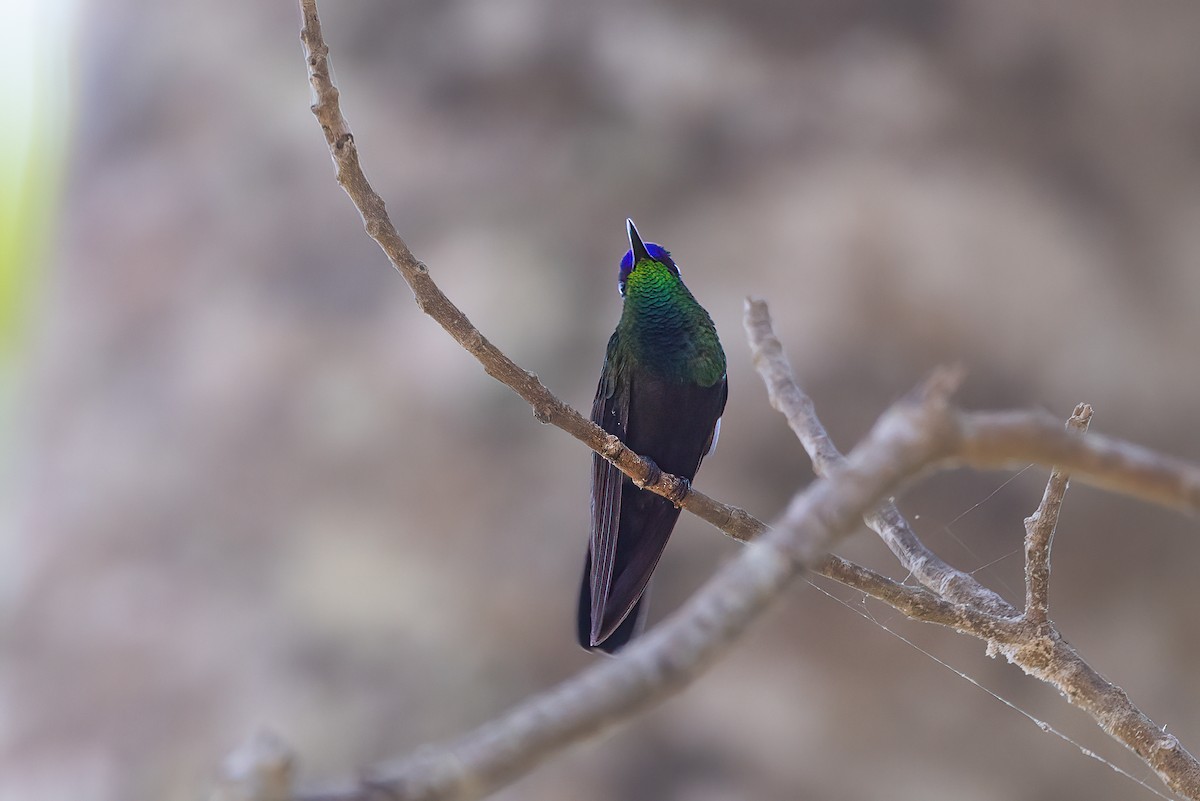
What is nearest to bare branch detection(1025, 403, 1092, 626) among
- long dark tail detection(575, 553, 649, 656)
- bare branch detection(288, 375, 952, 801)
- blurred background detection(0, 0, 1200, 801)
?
bare branch detection(288, 375, 952, 801)

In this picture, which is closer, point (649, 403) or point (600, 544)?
point (600, 544)

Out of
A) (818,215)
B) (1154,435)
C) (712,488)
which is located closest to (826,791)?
(712,488)

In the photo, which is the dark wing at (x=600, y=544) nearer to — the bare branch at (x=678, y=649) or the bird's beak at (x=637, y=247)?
the bird's beak at (x=637, y=247)

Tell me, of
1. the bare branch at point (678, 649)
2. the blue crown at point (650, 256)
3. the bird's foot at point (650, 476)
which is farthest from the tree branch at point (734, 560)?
the blue crown at point (650, 256)

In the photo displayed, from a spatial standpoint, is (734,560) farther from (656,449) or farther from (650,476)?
(656,449)

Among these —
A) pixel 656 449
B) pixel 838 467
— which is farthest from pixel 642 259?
pixel 838 467

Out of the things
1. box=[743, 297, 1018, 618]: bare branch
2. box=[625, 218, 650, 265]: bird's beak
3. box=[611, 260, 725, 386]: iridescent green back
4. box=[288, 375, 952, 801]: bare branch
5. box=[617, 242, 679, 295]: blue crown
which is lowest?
box=[288, 375, 952, 801]: bare branch

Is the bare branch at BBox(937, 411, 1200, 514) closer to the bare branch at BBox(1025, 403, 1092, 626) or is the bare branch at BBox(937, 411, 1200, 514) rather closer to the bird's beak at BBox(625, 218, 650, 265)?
the bare branch at BBox(1025, 403, 1092, 626)
